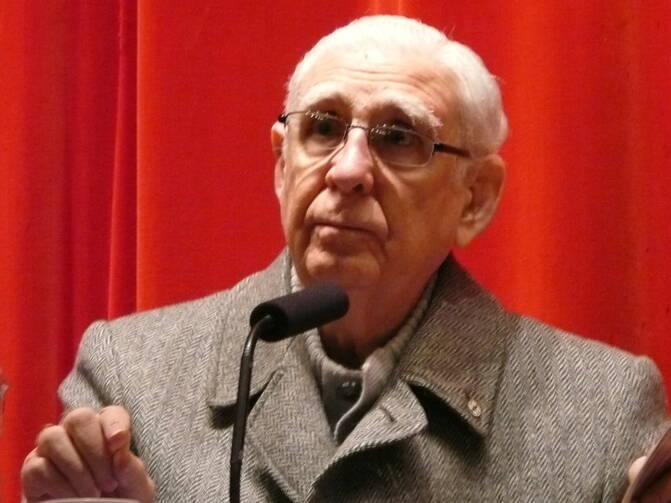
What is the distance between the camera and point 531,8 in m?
1.70

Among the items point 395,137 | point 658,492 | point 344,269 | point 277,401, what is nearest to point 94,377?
point 277,401

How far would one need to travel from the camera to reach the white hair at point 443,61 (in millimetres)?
1425

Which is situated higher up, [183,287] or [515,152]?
[515,152]

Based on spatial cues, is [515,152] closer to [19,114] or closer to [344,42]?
[344,42]

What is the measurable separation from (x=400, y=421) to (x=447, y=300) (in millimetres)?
216

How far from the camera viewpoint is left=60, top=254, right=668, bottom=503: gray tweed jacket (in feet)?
4.21

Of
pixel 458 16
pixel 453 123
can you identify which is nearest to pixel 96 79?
pixel 458 16

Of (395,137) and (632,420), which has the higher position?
(395,137)

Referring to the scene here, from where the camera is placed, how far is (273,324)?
3.24 feet

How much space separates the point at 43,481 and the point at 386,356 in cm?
→ 44

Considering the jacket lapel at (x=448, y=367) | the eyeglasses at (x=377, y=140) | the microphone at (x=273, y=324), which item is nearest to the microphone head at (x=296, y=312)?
the microphone at (x=273, y=324)

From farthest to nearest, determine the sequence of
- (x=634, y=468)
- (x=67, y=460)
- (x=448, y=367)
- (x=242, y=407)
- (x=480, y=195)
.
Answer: (x=480, y=195) < (x=448, y=367) < (x=634, y=468) < (x=67, y=460) < (x=242, y=407)

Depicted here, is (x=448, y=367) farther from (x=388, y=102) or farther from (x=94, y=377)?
(x=94, y=377)

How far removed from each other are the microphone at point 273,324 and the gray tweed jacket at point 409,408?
288mm
